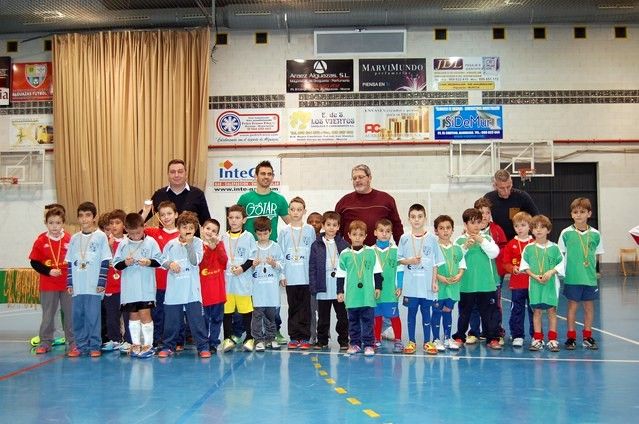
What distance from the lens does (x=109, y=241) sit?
7004mm

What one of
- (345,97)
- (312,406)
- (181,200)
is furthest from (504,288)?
(312,406)

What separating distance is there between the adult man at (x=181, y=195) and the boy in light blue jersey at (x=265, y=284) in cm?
68

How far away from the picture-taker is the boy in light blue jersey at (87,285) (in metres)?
6.47

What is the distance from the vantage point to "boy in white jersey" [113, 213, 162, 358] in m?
6.36

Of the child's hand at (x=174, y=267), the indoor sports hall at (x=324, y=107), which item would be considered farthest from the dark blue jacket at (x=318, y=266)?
the indoor sports hall at (x=324, y=107)

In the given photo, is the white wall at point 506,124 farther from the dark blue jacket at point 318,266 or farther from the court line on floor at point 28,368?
the court line on floor at point 28,368

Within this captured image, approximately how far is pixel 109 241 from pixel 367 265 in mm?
2918

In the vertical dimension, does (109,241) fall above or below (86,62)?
below

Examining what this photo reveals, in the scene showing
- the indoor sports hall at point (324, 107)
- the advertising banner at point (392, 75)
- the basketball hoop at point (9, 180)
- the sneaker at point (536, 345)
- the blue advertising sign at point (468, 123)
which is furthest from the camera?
the basketball hoop at point (9, 180)

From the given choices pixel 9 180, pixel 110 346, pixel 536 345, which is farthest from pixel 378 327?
pixel 9 180

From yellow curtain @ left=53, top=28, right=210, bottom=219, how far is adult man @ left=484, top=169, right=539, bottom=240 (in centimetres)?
1031

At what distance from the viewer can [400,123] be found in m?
Answer: 16.6

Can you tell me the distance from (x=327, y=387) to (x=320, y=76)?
1285cm

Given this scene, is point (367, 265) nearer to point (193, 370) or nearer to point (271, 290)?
point (271, 290)
